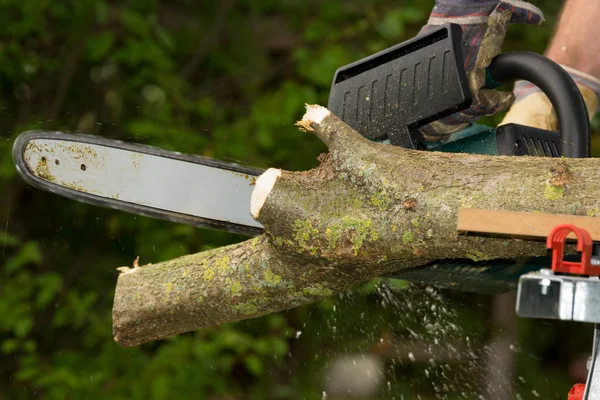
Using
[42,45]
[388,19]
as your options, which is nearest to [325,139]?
[388,19]

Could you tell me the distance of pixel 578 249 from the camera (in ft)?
2.49

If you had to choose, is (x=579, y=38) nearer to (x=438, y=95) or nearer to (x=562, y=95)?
(x=562, y=95)

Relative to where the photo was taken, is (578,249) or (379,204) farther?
(379,204)

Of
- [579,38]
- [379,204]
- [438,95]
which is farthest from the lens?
[579,38]

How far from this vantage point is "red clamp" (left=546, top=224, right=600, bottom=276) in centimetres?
75

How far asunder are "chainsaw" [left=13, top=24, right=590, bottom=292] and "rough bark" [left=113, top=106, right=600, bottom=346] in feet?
0.47

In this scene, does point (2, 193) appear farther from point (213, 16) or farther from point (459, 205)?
point (459, 205)

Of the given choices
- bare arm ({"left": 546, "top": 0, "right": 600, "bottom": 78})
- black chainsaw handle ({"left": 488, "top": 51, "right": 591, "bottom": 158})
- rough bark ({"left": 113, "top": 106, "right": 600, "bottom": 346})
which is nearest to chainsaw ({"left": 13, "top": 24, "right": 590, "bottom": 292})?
black chainsaw handle ({"left": 488, "top": 51, "right": 591, "bottom": 158})

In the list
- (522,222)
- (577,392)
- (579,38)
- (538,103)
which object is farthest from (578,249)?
(579,38)

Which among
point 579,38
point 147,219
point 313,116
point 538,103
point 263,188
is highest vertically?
point 579,38

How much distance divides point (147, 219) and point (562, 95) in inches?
82.3

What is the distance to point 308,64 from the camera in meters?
3.20

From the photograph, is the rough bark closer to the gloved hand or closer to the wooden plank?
the wooden plank

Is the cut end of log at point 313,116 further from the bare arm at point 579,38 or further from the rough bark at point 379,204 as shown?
the bare arm at point 579,38
